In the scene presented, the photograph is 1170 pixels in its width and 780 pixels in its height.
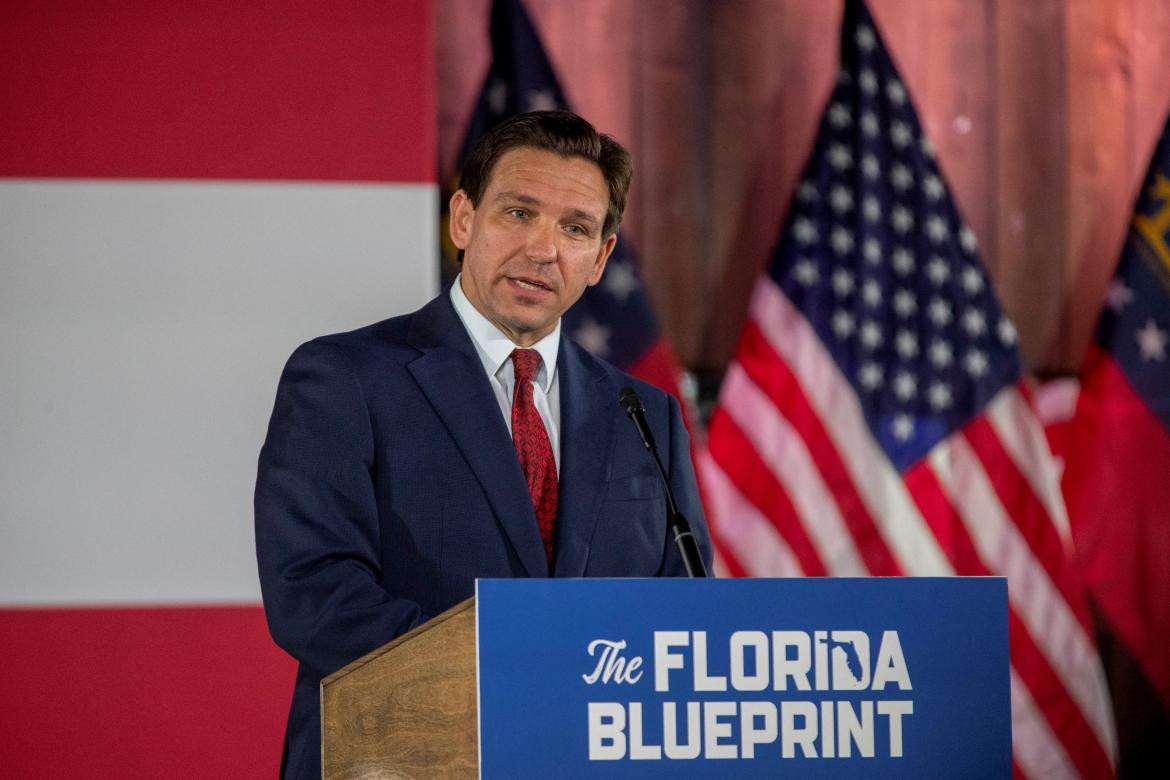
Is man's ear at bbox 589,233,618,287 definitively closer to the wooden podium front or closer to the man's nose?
the man's nose

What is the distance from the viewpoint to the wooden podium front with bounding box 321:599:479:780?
133cm

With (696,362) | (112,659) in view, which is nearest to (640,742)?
(112,659)

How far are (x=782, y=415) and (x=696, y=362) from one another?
1.37 ft

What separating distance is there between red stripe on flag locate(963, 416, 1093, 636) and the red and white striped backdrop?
1.83m

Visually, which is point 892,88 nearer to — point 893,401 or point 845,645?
point 893,401

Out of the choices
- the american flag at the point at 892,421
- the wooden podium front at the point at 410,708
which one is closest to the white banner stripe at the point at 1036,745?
the american flag at the point at 892,421

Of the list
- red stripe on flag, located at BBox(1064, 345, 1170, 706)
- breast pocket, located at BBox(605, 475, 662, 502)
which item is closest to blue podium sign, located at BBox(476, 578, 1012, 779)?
breast pocket, located at BBox(605, 475, 662, 502)

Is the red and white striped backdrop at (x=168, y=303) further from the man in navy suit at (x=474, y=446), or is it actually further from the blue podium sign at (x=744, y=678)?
the blue podium sign at (x=744, y=678)

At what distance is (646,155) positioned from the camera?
419 centimetres

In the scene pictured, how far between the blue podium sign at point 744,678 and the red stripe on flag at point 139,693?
1620 mm

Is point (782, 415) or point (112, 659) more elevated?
point (782, 415)

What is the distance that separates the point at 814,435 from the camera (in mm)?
3863

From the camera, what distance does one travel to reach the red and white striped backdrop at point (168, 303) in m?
2.78

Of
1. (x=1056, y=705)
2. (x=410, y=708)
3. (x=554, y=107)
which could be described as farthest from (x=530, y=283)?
(x=1056, y=705)
